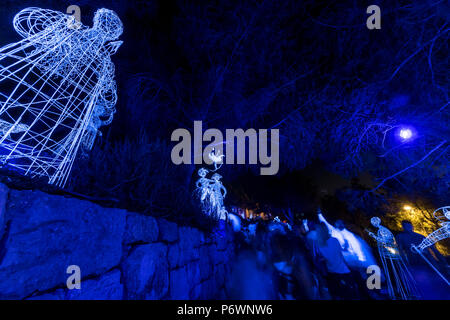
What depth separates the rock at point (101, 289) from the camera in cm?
101

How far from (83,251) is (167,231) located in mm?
1118

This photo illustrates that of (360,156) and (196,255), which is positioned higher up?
(360,156)

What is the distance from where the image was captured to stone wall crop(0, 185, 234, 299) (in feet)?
2.47

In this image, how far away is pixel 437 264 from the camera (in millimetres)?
4355

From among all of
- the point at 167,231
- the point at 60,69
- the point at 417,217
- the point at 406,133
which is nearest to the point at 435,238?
the point at 406,133

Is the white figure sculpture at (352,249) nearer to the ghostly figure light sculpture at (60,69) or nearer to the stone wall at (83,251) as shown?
the stone wall at (83,251)

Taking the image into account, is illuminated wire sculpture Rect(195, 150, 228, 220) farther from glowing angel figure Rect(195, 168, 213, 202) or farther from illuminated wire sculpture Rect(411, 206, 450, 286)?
illuminated wire sculpture Rect(411, 206, 450, 286)

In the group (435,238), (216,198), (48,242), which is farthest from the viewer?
(216,198)

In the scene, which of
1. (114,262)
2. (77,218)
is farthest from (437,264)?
(77,218)

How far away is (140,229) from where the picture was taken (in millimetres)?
1640

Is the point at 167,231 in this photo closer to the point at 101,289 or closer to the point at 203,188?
the point at 101,289

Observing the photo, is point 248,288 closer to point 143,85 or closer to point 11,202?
point 11,202

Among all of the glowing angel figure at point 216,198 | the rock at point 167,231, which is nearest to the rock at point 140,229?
the rock at point 167,231
